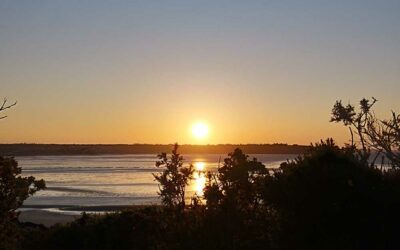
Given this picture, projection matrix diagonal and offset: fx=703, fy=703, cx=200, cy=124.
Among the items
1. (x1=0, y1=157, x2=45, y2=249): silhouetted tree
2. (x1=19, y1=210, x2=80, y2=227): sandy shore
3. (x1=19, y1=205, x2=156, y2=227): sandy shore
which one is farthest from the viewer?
(x1=19, y1=205, x2=156, y2=227): sandy shore

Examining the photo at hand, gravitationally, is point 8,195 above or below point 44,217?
above

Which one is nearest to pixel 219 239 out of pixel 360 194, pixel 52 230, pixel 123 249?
pixel 360 194

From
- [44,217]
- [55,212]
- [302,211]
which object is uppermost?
[302,211]

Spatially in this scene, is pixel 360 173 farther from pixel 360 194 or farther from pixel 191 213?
pixel 191 213

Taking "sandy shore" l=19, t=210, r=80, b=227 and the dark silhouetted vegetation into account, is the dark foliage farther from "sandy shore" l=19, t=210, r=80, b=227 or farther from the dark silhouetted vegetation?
Answer: "sandy shore" l=19, t=210, r=80, b=227

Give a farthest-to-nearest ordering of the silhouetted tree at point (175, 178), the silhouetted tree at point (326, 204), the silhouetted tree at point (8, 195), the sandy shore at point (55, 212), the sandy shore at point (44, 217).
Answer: the sandy shore at point (55, 212), the sandy shore at point (44, 217), the silhouetted tree at point (175, 178), the silhouetted tree at point (8, 195), the silhouetted tree at point (326, 204)

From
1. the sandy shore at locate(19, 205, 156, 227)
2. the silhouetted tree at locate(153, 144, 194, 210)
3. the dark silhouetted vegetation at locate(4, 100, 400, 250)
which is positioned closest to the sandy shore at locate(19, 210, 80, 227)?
the sandy shore at locate(19, 205, 156, 227)

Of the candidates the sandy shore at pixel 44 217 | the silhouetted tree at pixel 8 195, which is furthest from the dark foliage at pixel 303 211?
the sandy shore at pixel 44 217

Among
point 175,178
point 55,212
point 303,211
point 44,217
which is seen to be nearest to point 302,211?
point 303,211

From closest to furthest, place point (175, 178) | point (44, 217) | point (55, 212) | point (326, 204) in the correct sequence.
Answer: point (326, 204) → point (175, 178) → point (44, 217) → point (55, 212)

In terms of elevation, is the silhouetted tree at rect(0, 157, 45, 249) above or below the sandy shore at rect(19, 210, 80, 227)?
Answer: above

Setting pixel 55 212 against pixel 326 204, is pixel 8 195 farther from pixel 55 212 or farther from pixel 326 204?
pixel 55 212

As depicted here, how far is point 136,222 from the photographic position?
16062 millimetres

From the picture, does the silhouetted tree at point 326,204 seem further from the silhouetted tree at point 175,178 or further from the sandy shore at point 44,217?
the sandy shore at point 44,217
